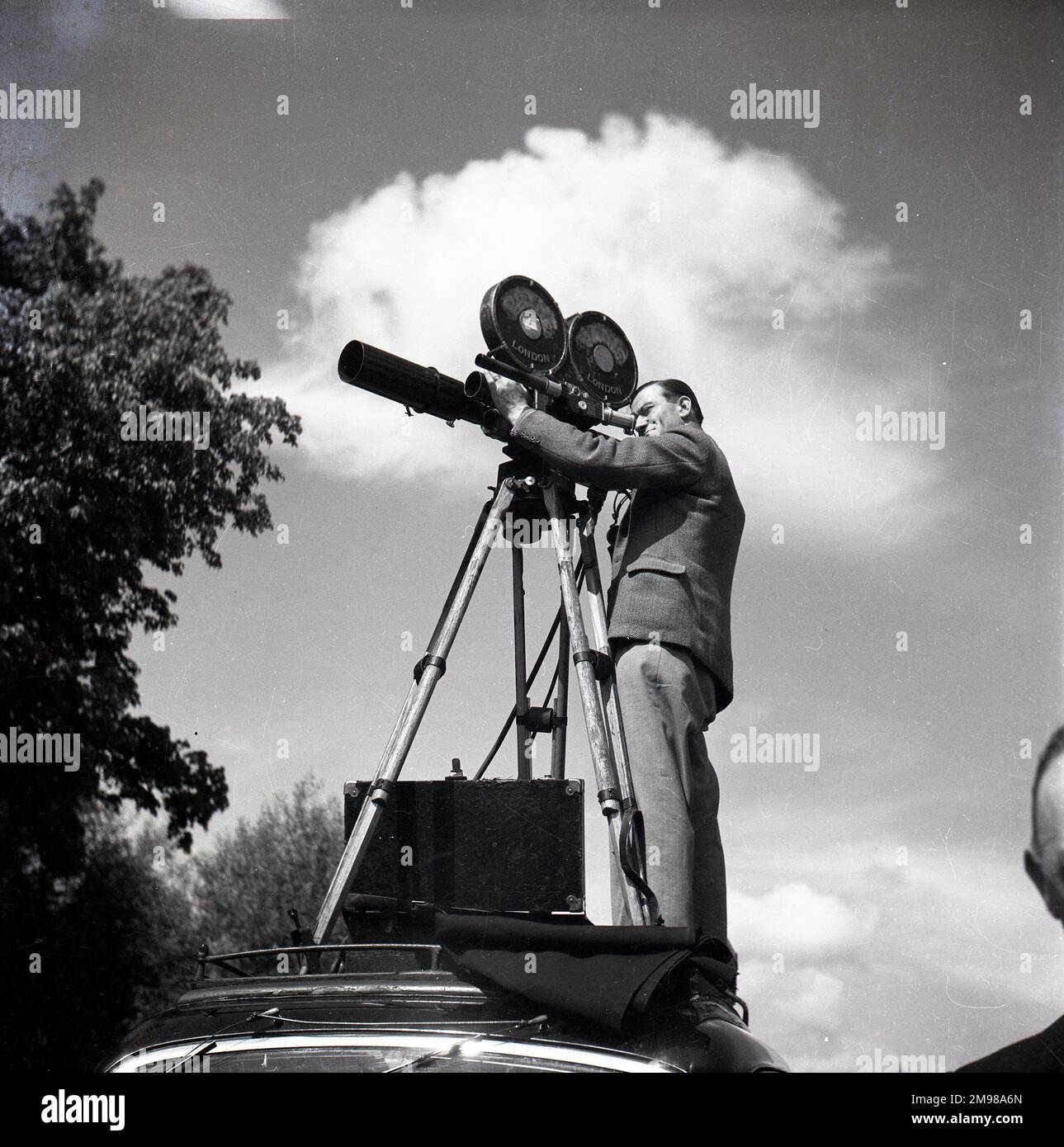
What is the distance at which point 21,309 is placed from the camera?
20.8 feet

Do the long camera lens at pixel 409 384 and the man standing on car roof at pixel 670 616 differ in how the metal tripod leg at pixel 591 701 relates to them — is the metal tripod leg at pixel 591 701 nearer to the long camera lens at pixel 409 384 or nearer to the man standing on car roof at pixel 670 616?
the man standing on car roof at pixel 670 616

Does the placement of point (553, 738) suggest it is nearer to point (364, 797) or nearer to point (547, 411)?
point (364, 797)

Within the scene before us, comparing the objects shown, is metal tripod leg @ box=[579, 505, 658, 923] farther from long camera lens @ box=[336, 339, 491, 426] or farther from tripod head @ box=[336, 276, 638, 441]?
long camera lens @ box=[336, 339, 491, 426]

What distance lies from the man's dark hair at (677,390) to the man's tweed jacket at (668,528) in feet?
0.53

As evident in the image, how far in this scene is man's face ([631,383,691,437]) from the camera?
3.74 metres

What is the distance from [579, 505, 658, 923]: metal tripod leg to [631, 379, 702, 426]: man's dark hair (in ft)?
1.68

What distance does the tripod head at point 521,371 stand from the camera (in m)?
3.32

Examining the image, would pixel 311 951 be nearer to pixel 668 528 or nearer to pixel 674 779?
pixel 674 779

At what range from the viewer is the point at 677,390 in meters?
3.83

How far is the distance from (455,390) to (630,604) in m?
0.80
